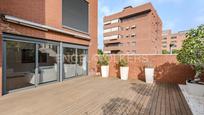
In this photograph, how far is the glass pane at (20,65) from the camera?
513cm

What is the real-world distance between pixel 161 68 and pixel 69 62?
5.50 meters

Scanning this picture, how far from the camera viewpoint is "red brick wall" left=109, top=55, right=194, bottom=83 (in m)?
7.39

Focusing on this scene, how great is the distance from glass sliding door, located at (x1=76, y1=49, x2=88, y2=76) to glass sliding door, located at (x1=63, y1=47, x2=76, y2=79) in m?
0.43

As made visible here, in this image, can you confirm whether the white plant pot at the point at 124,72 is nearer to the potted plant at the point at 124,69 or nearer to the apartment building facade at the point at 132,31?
the potted plant at the point at 124,69

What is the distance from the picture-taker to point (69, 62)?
8.03 meters

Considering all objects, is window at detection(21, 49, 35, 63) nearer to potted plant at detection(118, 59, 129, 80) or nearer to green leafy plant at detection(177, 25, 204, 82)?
potted plant at detection(118, 59, 129, 80)

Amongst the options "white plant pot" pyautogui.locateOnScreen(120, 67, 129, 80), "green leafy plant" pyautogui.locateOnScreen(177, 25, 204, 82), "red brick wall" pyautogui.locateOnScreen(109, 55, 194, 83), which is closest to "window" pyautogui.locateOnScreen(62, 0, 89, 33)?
"red brick wall" pyautogui.locateOnScreen(109, 55, 194, 83)

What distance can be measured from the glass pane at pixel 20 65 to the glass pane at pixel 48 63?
0.38 metres

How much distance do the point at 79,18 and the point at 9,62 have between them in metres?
4.93

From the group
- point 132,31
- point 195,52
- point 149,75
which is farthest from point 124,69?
point 132,31

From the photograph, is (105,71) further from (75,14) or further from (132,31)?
(132,31)

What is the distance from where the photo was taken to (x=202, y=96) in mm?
4863

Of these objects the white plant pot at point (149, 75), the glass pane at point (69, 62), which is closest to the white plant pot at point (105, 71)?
the glass pane at point (69, 62)

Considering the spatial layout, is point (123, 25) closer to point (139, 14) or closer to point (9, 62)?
point (139, 14)
